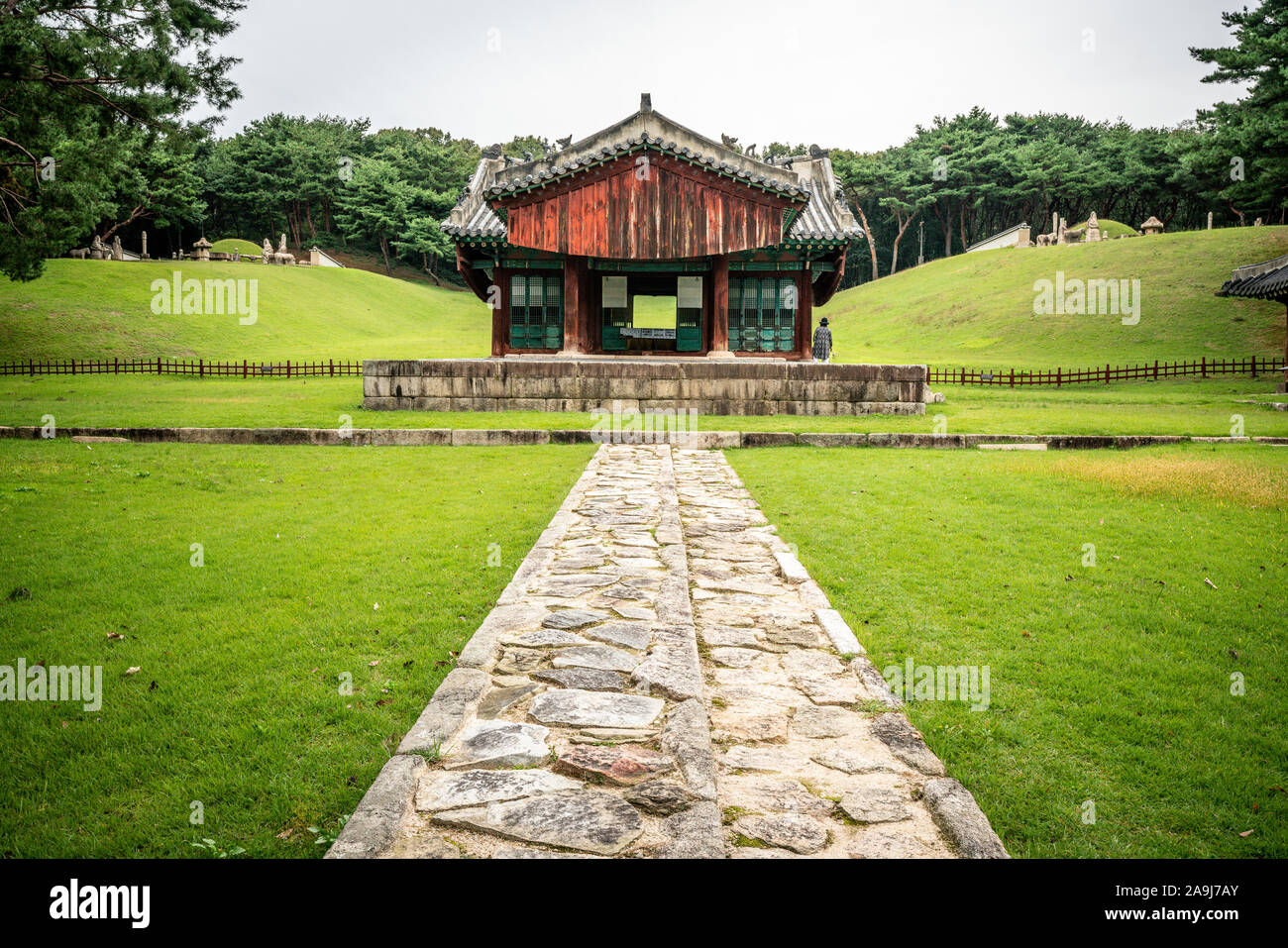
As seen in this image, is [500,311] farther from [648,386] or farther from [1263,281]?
[1263,281]

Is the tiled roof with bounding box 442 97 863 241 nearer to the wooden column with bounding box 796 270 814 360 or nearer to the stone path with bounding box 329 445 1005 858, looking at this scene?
the wooden column with bounding box 796 270 814 360

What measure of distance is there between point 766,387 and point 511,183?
908cm

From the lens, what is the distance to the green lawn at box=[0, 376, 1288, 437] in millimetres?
16375

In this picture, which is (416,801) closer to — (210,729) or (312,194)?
(210,729)

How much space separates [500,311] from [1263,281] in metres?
25.6

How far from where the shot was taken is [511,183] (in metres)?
20.8

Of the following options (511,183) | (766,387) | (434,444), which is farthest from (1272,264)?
(434,444)

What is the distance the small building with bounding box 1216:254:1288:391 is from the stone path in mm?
27763

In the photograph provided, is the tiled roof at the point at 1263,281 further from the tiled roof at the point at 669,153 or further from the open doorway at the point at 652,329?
the open doorway at the point at 652,329

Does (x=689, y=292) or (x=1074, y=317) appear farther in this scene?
(x=1074, y=317)

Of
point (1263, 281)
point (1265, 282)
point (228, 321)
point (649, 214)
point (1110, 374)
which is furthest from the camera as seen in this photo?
point (228, 321)

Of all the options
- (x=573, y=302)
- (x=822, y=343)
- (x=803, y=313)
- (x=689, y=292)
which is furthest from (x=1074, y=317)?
(x=573, y=302)

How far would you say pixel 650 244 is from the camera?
2061 cm

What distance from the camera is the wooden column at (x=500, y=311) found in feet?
76.9
